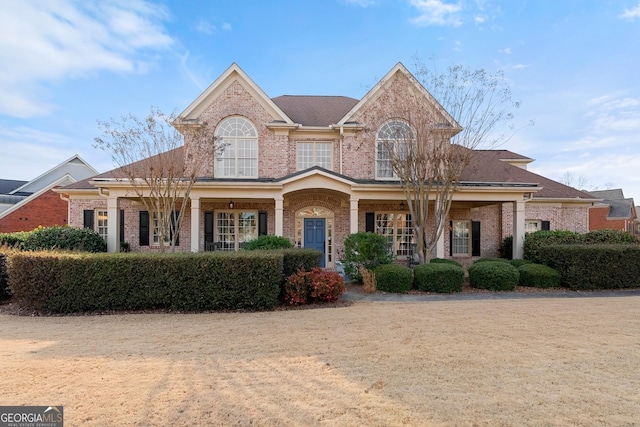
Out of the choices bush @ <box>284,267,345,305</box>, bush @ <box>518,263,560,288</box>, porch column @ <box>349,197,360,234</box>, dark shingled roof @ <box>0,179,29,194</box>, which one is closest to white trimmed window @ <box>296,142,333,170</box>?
porch column @ <box>349,197,360,234</box>

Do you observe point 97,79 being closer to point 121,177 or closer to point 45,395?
point 121,177

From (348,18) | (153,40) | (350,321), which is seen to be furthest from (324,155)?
(350,321)

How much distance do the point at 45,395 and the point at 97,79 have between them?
13.4 metres

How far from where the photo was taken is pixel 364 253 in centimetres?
1092

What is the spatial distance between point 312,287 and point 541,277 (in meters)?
8.14

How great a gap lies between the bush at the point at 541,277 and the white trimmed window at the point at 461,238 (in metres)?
4.95

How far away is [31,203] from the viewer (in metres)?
23.0

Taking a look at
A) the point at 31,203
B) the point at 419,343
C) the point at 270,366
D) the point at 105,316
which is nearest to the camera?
the point at 270,366

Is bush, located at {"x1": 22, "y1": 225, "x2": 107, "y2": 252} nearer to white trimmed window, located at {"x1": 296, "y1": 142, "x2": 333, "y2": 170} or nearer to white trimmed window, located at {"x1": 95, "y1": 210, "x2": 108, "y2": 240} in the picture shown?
white trimmed window, located at {"x1": 95, "y1": 210, "x2": 108, "y2": 240}

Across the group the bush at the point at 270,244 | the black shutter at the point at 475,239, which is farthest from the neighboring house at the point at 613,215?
the bush at the point at 270,244

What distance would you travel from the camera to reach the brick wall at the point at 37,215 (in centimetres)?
2250

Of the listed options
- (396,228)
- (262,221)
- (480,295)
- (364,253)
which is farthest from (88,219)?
(480,295)

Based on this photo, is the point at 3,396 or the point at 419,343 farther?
the point at 419,343

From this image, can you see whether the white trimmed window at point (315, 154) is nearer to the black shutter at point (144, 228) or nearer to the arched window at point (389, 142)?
the arched window at point (389, 142)
